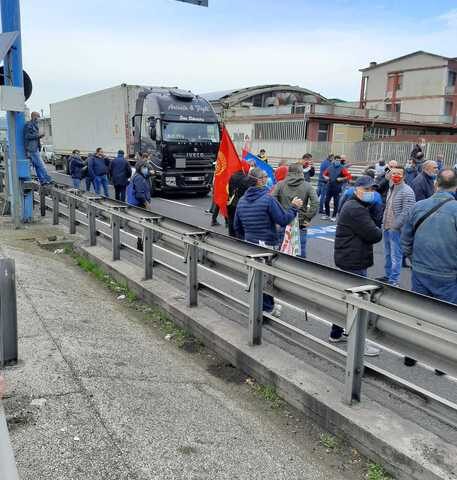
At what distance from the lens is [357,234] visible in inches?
189

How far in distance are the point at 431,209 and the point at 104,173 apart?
13565 mm

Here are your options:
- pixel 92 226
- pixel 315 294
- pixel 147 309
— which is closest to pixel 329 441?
pixel 315 294

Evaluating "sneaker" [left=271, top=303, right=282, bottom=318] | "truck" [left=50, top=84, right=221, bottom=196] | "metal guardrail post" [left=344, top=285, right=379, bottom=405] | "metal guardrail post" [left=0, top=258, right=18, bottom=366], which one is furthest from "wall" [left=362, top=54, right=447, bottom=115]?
"metal guardrail post" [left=0, top=258, right=18, bottom=366]

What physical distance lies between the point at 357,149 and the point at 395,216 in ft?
84.8

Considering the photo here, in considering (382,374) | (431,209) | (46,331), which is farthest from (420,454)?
(46,331)

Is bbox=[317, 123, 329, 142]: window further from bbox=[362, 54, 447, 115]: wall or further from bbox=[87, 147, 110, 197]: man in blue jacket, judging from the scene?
bbox=[87, 147, 110, 197]: man in blue jacket

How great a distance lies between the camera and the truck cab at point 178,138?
56.6 feet

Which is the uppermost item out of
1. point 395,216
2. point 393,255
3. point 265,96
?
point 265,96

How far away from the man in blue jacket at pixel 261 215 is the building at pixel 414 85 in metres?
51.1

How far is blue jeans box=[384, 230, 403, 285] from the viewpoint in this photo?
727cm

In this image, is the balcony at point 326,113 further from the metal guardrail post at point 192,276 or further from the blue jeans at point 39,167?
the metal guardrail post at point 192,276

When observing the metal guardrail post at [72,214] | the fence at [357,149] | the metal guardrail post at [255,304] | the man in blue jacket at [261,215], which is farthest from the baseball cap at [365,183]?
the fence at [357,149]

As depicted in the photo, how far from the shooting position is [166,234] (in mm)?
5812

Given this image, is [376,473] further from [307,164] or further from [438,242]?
[307,164]
